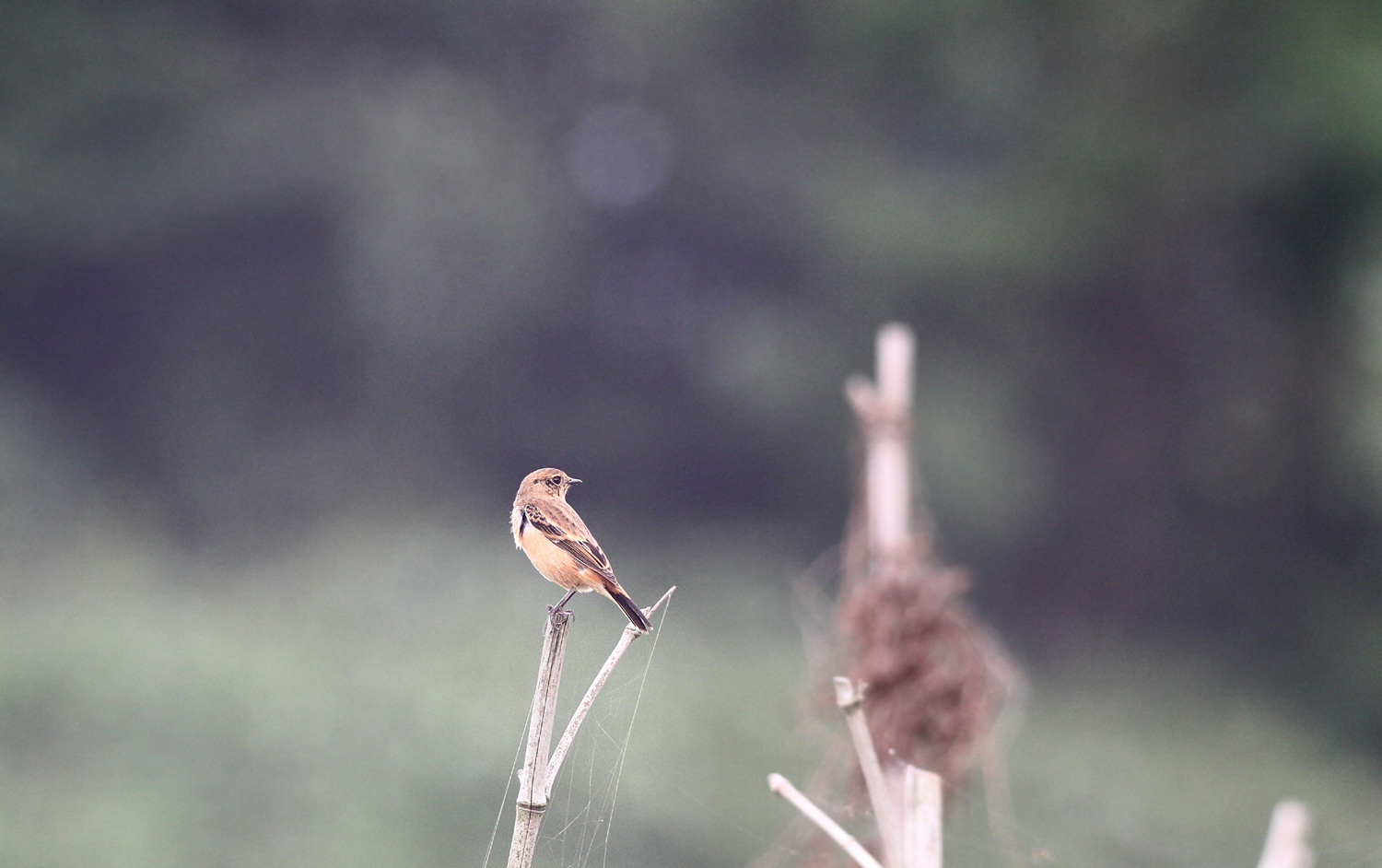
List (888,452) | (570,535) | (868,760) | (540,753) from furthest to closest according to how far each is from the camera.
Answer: (888,452)
(570,535)
(540,753)
(868,760)

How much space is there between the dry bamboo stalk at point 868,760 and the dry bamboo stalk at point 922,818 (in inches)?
16.2

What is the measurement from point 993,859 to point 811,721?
355 inches

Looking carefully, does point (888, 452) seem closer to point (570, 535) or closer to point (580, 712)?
point (570, 535)

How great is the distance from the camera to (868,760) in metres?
2.39

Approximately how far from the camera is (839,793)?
5430 millimetres

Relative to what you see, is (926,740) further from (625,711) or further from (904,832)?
(625,711)

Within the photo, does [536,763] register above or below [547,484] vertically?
below

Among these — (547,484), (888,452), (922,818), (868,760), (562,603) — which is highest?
(888,452)

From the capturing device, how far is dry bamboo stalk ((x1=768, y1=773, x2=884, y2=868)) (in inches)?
99.4

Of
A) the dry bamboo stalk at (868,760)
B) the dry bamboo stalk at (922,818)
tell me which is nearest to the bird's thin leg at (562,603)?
the dry bamboo stalk at (922,818)

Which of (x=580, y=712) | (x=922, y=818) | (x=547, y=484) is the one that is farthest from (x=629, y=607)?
(x=580, y=712)

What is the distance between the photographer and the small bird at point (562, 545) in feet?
11.7

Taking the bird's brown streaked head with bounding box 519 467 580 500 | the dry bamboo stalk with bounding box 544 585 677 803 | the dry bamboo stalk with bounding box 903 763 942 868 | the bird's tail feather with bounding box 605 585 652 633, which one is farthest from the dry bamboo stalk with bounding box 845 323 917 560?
the dry bamboo stalk with bounding box 544 585 677 803

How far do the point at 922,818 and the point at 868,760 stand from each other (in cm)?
57
